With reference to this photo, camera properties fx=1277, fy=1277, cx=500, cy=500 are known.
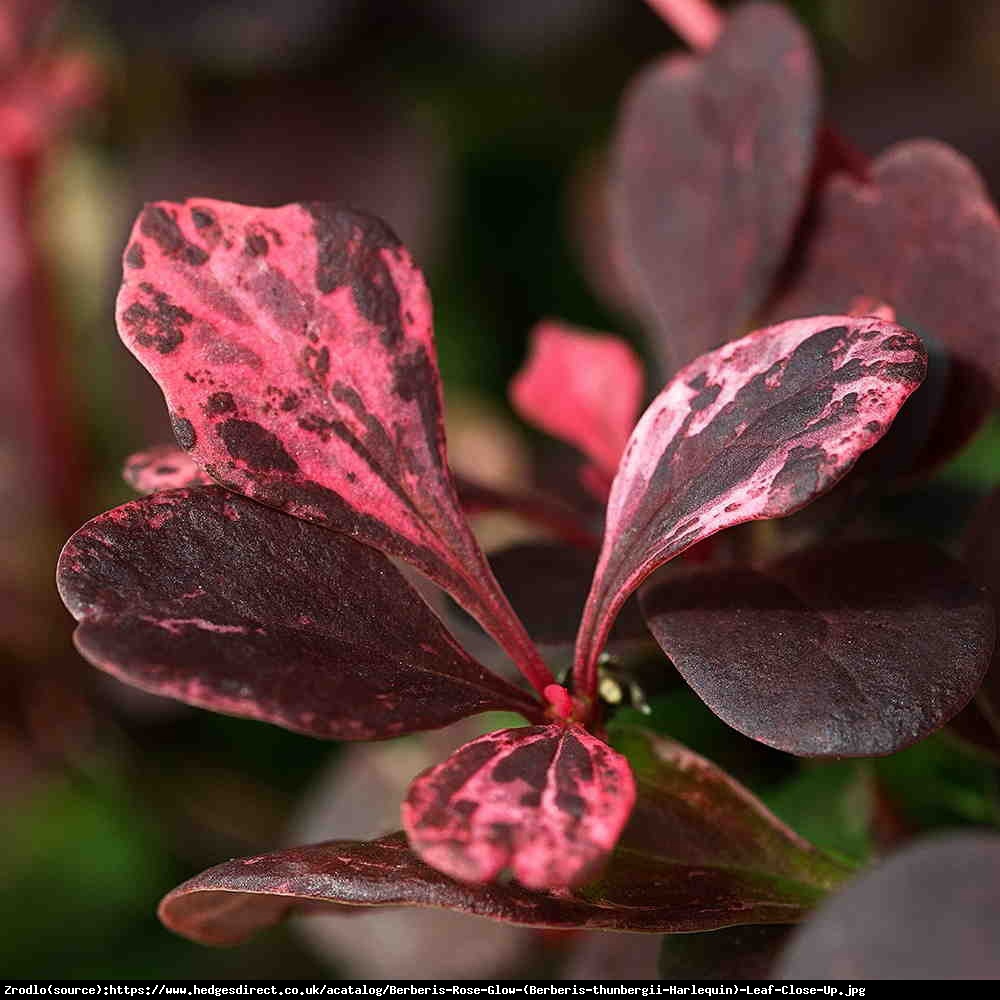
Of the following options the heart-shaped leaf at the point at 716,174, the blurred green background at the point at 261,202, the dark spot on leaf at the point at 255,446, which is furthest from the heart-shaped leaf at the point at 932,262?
the blurred green background at the point at 261,202

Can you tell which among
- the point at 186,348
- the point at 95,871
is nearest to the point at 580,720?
the point at 186,348

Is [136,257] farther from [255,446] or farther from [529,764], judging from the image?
[529,764]

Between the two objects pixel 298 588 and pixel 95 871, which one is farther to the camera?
pixel 95 871

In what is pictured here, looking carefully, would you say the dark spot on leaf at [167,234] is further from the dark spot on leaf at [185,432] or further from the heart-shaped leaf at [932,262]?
the heart-shaped leaf at [932,262]

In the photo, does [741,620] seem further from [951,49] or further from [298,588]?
[951,49]

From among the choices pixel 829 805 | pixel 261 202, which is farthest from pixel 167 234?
pixel 261 202
